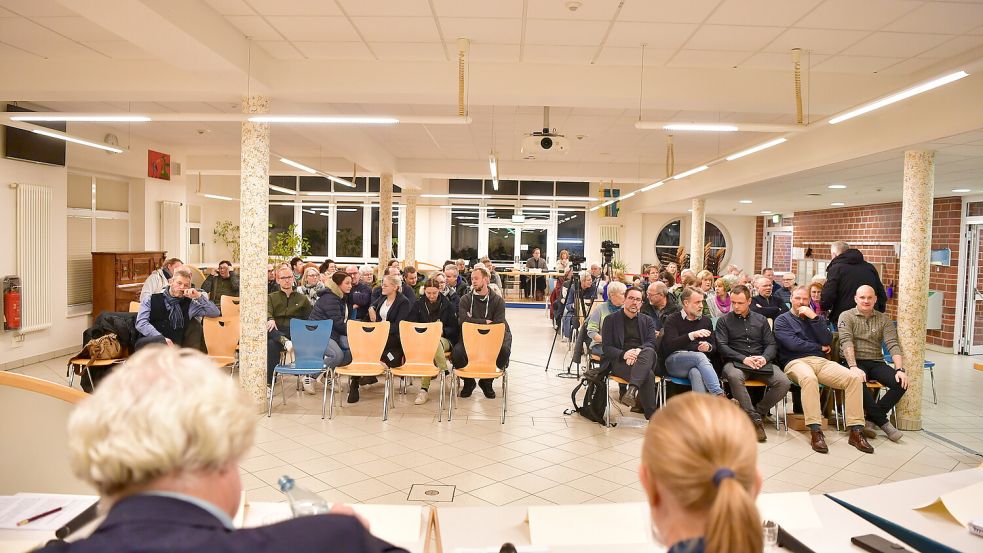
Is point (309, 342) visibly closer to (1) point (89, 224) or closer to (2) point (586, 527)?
(2) point (586, 527)

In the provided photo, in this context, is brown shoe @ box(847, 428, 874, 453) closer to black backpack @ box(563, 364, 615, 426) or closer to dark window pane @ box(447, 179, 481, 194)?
black backpack @ box(563, 364, 615, 426)

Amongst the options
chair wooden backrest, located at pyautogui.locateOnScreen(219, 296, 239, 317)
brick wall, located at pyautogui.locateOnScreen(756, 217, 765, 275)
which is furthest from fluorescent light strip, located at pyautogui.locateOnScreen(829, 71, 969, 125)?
brick wall, located at pyautogui.locateOnScreen(756, 217, 765, 275)

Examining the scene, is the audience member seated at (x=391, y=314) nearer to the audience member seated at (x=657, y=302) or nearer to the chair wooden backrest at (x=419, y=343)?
the chair wooden backrest at (x=419, y=343)

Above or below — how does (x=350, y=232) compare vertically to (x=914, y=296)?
above

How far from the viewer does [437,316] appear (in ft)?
24.5

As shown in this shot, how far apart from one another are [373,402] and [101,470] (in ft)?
20.3

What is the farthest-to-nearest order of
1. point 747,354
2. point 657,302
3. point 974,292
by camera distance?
point 974,292, point 657,302, point 747,354

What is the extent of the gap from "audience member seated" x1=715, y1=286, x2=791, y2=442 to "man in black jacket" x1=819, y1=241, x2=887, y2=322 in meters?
1.33

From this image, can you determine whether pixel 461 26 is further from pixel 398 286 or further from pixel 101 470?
pixel 101 470

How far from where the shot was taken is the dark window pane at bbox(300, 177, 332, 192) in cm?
1977

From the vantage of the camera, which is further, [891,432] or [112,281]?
[112,281]

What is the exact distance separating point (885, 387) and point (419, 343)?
471 cm

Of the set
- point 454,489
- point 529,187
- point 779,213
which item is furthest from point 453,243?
point 454,489

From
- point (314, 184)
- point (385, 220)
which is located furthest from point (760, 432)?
point (314, 184)
